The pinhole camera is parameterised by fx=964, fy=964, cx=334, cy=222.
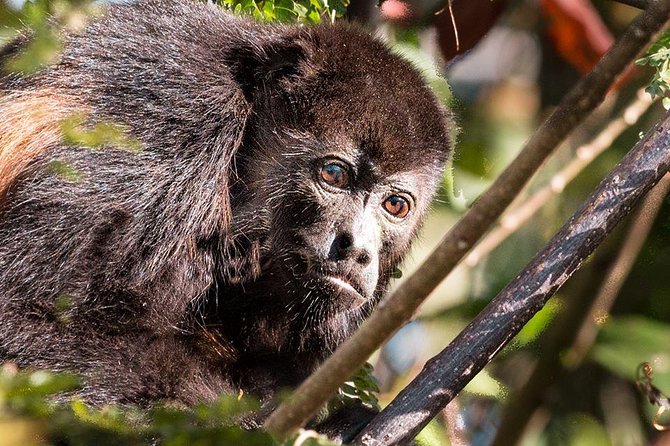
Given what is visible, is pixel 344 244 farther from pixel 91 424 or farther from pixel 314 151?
pixel 91 424

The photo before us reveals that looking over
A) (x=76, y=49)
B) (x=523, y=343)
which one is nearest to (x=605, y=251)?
(x=523, y=343)

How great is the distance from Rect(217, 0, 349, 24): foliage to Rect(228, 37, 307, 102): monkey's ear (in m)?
0.51

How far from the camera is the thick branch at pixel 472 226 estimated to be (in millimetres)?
2445

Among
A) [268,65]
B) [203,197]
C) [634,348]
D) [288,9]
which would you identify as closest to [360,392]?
[203,197]

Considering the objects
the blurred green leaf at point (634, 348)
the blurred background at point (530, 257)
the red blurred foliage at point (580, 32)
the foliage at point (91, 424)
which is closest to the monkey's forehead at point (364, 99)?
the blurred background at point (530, 257)

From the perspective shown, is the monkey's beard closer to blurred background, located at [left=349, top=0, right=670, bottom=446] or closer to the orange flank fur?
blurred background, located at [left=349, top=0, right=670, bottom=446]

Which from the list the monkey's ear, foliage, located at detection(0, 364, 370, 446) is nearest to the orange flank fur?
the monkey's ear

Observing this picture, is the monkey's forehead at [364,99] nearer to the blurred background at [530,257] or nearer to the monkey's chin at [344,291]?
the blurred background at [530,257]

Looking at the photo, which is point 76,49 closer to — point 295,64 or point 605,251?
point 295,64

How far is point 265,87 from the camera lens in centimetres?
528

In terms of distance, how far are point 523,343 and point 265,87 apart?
2.09 metres

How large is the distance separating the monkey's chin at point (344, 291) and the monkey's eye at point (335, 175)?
59cm

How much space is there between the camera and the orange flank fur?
4.57 meters

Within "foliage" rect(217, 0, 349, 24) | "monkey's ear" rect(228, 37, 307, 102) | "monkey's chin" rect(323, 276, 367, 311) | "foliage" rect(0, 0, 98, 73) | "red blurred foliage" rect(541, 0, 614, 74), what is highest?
"red blurred foliage" rect(541, 0, 614, 74)
